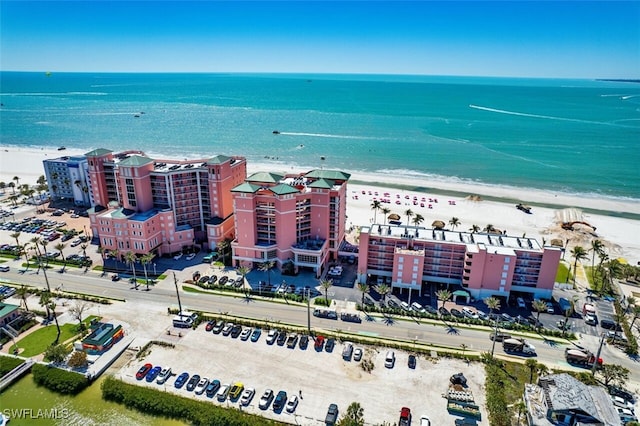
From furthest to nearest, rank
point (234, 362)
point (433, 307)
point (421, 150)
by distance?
point (421, 150) → point (433, 307) → point (234, 362)

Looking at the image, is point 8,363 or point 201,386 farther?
point 8,363

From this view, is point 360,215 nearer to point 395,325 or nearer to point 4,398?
point 395,325

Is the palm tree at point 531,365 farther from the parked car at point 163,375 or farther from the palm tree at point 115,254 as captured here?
the palm tree at point 115,254

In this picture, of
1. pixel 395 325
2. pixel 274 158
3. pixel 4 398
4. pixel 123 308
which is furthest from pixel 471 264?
pixel 274 158

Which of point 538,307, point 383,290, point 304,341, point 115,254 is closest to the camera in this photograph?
point 304,341

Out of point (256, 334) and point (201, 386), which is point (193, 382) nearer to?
point (201, 386)

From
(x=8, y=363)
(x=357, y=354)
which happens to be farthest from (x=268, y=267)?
(x=8, y=363)

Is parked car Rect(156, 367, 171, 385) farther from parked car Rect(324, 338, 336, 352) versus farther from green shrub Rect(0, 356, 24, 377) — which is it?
parked car Rect(324, 338, 336, 352)
